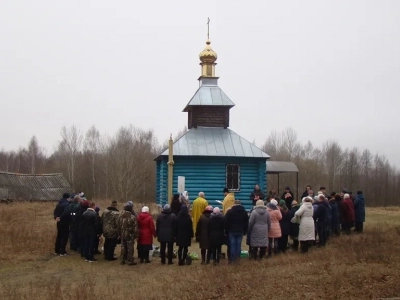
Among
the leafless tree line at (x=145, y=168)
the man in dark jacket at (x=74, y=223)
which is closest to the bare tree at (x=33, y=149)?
the leafless tree line at (x=145, y=168)

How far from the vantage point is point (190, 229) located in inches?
547

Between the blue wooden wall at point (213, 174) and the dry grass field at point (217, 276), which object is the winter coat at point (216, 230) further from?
the blue wooden wall at point (213, 174)

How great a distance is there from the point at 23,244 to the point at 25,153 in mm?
76130

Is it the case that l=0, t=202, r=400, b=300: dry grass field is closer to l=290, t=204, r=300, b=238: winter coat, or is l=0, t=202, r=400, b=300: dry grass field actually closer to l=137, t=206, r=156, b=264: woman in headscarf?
l=137, t=206, r=156, b=264: woman in headscarf

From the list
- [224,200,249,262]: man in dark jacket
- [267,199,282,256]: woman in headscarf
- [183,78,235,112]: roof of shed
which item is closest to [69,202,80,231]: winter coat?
[224,200,249,262]: man in dark jacket

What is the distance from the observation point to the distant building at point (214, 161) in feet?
79.8

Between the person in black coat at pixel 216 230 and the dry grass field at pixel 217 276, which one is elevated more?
the person in black coat at pixel 216 230

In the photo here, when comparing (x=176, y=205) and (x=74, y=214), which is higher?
(x=176, y=205)

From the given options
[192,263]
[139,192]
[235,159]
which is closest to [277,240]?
[192,263]

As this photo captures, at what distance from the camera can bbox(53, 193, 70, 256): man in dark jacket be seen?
15438mm

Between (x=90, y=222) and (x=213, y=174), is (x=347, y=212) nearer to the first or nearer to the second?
(x=213, y=174)

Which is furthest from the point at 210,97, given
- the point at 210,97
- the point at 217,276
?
the point at 217,276

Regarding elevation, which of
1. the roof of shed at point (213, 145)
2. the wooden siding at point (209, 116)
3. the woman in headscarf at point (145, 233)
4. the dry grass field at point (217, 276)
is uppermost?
the wooden siding at point (209, 116)

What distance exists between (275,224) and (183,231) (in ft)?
8.06
